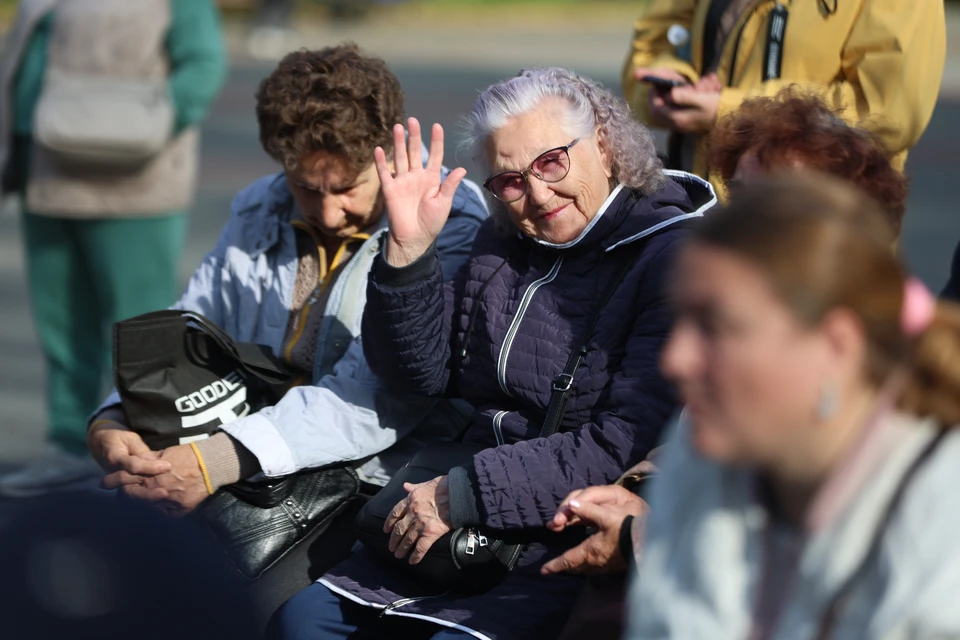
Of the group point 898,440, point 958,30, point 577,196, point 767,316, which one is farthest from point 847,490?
point 958,30

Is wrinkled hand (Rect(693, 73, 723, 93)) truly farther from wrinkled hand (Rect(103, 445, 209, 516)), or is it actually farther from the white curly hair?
wrinkled hand (Rect(103, 445, 209, 516))

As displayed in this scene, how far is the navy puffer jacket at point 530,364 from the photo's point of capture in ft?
8.03

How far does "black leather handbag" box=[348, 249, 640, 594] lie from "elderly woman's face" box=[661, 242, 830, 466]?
99 cm

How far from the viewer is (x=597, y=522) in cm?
224

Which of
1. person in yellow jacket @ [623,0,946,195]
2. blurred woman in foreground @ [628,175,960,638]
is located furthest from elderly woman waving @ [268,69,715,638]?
blurred woman in foreground @ [628,175,960,638]

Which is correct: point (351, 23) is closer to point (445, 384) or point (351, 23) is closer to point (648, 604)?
point (445, 384)

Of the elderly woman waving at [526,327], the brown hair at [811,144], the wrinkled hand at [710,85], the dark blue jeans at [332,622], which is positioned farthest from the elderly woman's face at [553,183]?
the dark blue jeans at [332,622]

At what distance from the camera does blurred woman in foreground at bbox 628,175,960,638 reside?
1454 millimetres

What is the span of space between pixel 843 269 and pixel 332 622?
1.52m

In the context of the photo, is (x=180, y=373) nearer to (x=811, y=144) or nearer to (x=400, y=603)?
(x=400, y=603)

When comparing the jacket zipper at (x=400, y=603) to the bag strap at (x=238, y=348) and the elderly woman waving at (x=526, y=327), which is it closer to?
the elderly woman waving at (x=526, y=327)

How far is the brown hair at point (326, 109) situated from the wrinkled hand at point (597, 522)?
1.14 metres

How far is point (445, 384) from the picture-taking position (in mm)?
2867

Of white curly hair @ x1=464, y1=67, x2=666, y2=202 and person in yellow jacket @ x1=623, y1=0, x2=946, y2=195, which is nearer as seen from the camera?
white curly hair @ x1=464, y1=67, x2=666, y2=202
